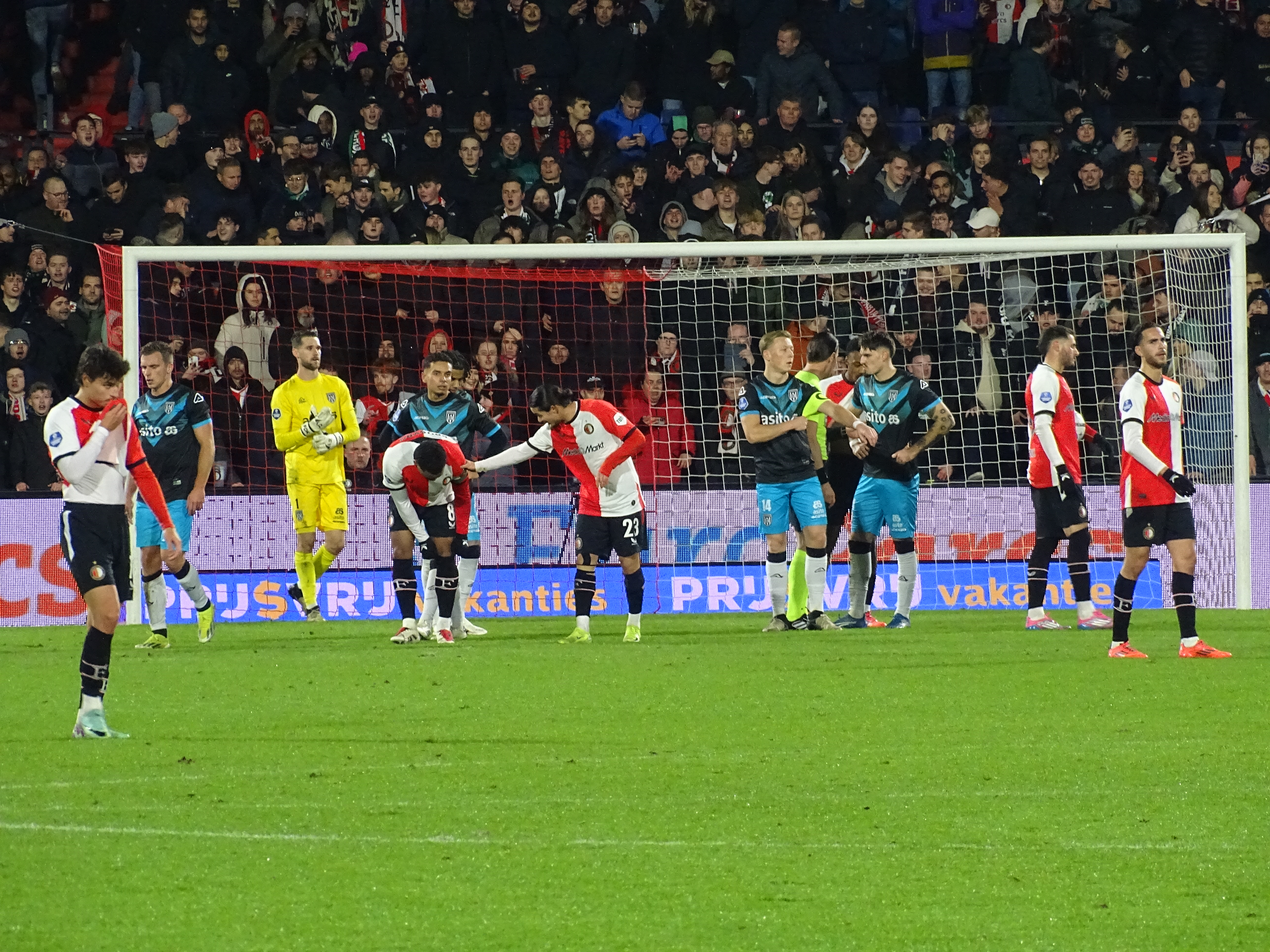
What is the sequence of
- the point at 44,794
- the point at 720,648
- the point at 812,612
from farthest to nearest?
the point at 812,612 < the point at 720,648 < the point at 44,794

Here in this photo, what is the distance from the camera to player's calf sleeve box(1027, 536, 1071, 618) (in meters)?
13.3

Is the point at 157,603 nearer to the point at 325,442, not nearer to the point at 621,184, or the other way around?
the point at 325,442

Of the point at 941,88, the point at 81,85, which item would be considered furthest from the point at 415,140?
the point at 941,88

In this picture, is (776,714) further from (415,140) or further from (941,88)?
(941,88)

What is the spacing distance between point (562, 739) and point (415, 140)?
11742 millimetres

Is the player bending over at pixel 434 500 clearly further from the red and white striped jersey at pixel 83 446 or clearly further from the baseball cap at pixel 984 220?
the baseball cap at pixel 984 220

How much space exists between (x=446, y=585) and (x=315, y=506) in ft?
7.08

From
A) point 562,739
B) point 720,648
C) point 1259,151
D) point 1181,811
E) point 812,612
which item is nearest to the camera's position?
point 1181,811

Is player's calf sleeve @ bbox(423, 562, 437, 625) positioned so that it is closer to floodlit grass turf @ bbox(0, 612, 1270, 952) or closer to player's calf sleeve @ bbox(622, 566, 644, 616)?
player's calf sleeve @ bbox(622, 566, 644, 616)

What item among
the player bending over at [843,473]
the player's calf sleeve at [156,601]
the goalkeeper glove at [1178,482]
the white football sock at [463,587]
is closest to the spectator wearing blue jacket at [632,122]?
the player bending over at [843,473]

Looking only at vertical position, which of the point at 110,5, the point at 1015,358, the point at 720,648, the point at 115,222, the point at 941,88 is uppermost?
the point at 110,5

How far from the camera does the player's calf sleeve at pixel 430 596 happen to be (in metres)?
12.6

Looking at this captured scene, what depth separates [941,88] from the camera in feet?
66.4

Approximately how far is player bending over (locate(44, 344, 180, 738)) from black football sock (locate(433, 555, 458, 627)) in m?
4.00
